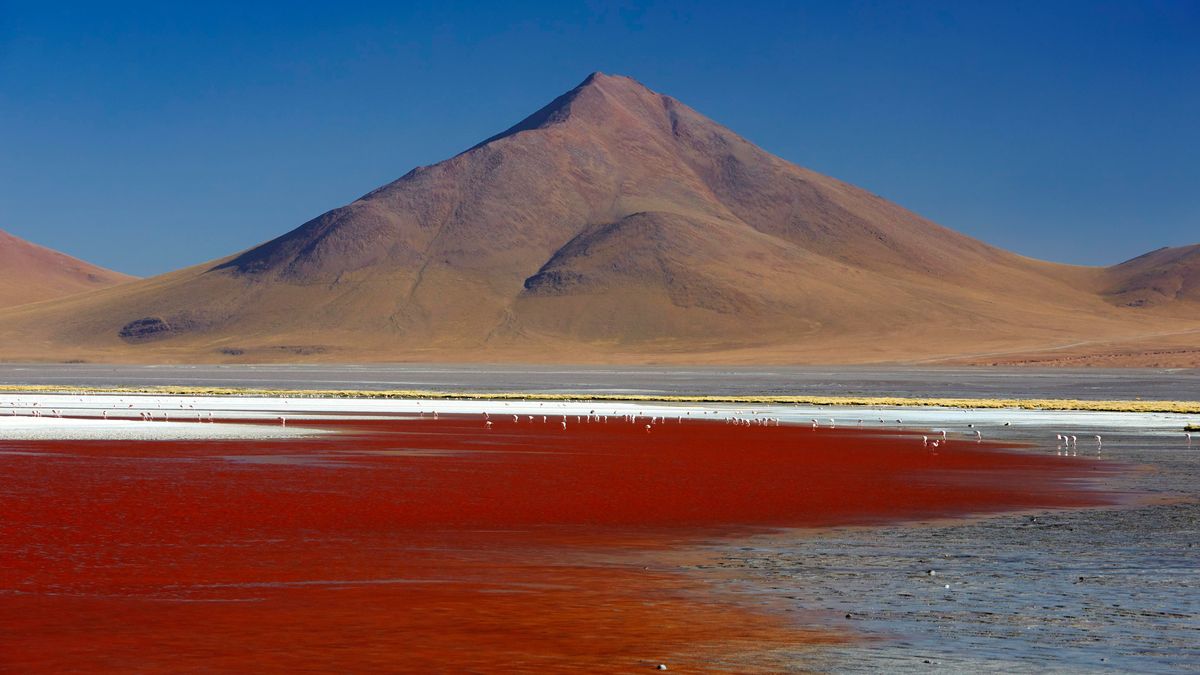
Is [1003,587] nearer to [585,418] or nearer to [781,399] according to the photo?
[585,418]

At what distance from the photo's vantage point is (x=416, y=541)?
17.9 metres

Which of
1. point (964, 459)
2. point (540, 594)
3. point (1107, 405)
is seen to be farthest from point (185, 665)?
point (1107, 405)

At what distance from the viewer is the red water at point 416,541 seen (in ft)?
37.8

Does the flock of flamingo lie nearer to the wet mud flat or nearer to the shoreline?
the shoreline

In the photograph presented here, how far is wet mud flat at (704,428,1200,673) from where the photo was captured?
11.2 m

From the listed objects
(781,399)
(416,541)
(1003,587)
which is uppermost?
(781,399)

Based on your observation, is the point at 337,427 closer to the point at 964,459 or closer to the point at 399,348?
the point at 964,459

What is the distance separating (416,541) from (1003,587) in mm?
7332

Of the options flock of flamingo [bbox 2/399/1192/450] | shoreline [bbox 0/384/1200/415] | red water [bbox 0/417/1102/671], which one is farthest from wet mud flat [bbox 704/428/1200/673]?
shoreline [bbox 0/384/1200/415]

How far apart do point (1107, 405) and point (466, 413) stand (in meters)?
27.4

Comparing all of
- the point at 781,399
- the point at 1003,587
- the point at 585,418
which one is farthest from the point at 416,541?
the point at 781,399

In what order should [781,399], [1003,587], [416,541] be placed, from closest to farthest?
1. [1003,587]
2. [416,541]
3. [781,399]

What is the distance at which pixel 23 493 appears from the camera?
22750mm

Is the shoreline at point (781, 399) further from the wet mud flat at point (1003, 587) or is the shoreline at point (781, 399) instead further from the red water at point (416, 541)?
the wet mud flat at point (1003, 587)
